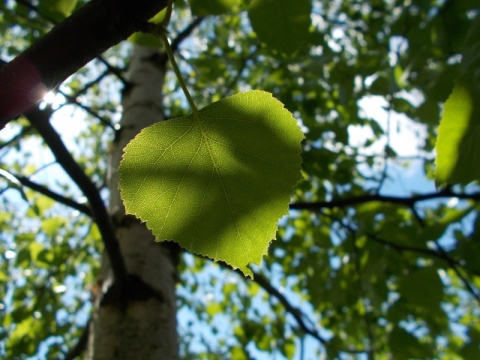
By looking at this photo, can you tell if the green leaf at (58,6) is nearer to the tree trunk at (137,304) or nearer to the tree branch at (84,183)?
the tree branch at (84,183)

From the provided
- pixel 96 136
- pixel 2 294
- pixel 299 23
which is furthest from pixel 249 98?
pixel 96 136

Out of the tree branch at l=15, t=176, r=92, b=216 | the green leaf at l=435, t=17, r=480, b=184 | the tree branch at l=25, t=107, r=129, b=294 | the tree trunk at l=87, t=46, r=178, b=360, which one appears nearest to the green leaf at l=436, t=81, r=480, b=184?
the green leaf at l=435, t=17, r=480, b=184

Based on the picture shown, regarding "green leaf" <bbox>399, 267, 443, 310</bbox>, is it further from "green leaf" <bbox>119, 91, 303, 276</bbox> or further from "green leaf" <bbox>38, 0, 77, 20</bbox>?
"green leaf" <bbox>38, 0, 77, 20</bbox>

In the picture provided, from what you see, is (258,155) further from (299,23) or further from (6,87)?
(299,23)

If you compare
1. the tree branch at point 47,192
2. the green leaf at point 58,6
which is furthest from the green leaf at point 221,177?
the green leaf at point 58,6

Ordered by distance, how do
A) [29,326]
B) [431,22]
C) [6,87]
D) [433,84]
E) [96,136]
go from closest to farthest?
[6,87], [433,84], [431,22], [29,326], [96,136]
